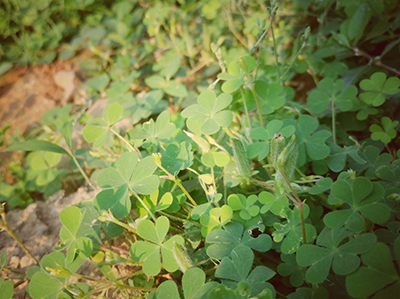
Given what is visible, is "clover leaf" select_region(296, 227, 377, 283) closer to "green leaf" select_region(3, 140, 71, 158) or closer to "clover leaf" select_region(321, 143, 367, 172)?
"clover leaf" select_region(321, 143, 367, 172)

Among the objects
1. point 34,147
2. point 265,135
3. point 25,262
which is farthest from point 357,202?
point 25,262

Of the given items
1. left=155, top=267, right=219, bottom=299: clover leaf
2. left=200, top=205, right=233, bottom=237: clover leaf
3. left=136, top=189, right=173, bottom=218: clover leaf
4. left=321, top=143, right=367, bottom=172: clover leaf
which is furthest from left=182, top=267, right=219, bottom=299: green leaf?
left=321, top=143, right=367, bottom=172: clover leaf

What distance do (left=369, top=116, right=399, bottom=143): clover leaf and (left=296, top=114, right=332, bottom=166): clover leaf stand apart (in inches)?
15.0

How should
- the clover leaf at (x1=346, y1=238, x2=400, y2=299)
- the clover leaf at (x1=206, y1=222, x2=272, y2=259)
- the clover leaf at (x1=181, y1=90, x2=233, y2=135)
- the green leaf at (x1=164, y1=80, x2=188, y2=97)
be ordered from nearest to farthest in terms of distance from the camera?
the clover leaf at (x1=346, y1=238, x2=400, y2=299), the clover leaf at (x1=206, y1=222, x2=272, y2=259), the clover leaf at (x1=181, y1=90, x2=233, y2=135), the green leaf at (x1=164, y1=80, x2=188, y2=97)

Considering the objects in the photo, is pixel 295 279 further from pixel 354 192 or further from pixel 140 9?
pixel 140 9

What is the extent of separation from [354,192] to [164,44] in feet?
7.18

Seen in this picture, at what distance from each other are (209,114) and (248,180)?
35cm

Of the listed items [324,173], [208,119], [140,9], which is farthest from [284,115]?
[140,9]

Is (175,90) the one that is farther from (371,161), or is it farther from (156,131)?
(371,161)

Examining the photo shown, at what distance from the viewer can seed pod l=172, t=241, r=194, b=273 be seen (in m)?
1.00

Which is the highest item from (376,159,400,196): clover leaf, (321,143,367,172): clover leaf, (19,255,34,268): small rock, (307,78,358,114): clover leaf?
(19,255,34,268): small rock

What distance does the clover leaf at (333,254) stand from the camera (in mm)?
896

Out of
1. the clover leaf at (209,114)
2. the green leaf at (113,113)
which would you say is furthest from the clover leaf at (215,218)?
the green leaf at (113,113)

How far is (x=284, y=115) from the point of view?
5.21 feet
